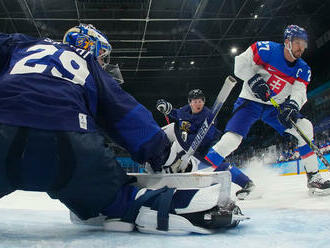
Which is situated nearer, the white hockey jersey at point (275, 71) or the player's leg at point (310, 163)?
the player's leg at point (310, 163)

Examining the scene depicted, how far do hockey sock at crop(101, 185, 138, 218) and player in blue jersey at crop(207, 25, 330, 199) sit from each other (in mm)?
1207

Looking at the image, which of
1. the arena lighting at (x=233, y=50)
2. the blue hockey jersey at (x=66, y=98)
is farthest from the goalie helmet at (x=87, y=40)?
the arena lighting at (x=233, y=50)

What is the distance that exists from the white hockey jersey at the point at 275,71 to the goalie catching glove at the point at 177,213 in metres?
1.41

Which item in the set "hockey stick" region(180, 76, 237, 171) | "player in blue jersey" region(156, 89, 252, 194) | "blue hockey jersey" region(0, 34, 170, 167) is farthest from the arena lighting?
"blue hockey jersey" region(0, 34, 170, 167)

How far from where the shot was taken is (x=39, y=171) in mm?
801

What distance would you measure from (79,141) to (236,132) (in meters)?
1.49

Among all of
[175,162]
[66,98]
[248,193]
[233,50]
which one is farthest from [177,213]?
[233,50]

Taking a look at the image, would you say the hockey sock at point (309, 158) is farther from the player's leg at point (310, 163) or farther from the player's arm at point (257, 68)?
the player's arm at point (257, 68)

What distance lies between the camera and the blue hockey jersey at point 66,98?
2.64 ft

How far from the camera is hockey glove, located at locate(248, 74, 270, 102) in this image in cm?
205

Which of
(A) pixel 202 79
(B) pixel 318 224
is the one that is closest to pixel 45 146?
(B) pixel 318 224

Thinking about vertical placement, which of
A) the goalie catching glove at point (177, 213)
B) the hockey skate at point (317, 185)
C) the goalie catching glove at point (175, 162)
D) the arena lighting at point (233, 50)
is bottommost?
the goalie catching glove at point (177, 213)

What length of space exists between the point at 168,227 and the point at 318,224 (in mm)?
502

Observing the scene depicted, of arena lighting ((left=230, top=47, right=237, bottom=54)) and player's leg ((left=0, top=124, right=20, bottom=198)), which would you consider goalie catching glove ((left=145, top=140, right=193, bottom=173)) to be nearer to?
player's leg ((left=0, top=124, right=20, bottom=198))
